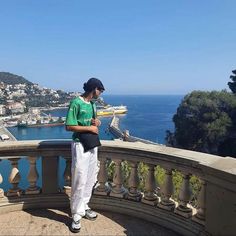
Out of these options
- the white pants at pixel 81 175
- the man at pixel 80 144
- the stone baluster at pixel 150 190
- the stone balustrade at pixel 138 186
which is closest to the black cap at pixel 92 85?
the man at pixel 80 144

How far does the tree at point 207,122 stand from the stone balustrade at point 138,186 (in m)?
51.7

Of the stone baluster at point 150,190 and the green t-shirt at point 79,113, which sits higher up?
the green t-shirt at point 79,113

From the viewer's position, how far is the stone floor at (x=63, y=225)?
182 inches

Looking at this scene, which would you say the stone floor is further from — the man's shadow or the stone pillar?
the stone pillar

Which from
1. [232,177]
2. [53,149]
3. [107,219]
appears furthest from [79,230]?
[232,177]

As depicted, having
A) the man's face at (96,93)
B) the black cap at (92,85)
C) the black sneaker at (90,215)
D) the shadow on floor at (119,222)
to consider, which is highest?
the black cap at (92,85)

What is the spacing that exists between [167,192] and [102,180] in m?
1.07

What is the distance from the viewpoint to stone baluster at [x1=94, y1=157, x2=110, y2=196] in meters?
5.42

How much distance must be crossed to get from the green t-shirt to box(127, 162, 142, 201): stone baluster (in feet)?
3.33

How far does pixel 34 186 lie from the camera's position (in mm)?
5418

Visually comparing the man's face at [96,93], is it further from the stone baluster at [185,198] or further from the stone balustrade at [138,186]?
the stone baluster at [185,198]

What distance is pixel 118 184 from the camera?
5.36 meters

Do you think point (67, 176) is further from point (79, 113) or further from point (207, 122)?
point (207, 122)

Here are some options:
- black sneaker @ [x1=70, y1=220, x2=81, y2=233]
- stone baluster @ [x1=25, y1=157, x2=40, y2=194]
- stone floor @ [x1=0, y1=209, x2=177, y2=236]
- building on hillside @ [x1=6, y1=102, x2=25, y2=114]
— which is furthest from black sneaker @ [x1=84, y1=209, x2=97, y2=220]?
building on hillside @ [x1=6, y1=102, x2=25, y2=114]
